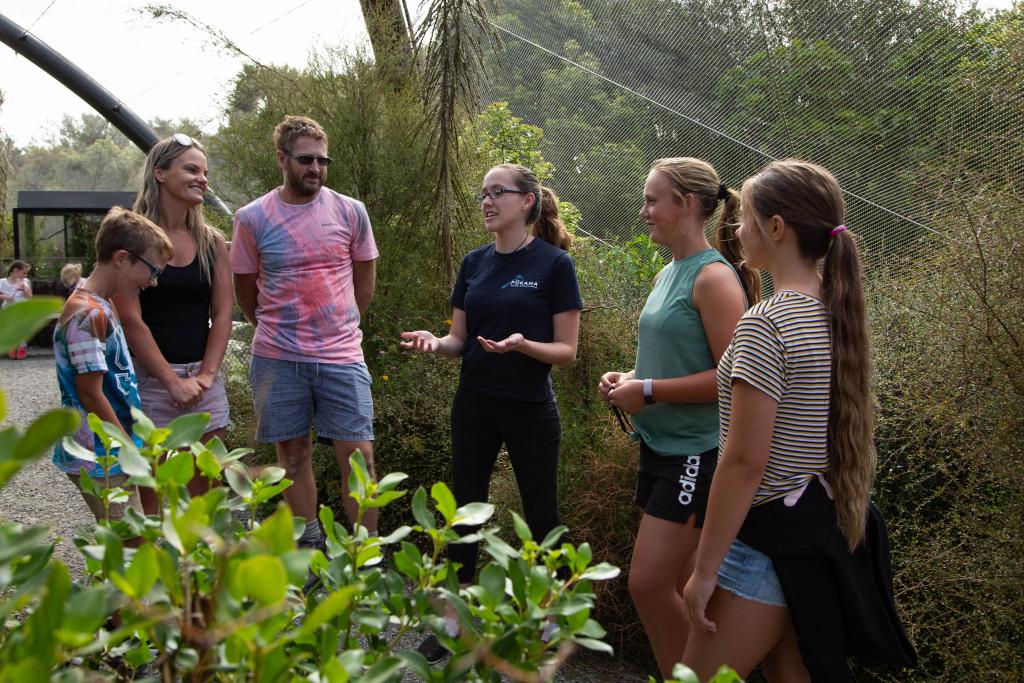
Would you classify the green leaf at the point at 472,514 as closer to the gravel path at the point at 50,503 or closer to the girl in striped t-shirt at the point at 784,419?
the gravel path at the point at 50,503

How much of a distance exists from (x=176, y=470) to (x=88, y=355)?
2.31 meters

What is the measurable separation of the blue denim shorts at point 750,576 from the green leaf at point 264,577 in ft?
5.33

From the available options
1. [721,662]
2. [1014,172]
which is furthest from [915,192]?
[721,662]

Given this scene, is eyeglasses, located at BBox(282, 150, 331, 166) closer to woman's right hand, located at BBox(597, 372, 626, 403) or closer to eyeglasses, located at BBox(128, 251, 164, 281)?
eyeglasses, located at BBox(128, 251, 164, 281)

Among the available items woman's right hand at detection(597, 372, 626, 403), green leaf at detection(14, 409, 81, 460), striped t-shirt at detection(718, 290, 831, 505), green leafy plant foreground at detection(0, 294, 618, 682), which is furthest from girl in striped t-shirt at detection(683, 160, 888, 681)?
green leaf at detection(14, 409, 81, 460)

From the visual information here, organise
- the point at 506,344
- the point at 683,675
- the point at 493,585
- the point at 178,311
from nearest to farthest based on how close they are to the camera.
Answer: the point at 683,675 < the point at 493,585 < the point at 506,344 < the point at 178,311

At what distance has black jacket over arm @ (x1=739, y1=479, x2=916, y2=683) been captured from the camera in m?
2.08

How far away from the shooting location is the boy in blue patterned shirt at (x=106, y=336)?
322 cm

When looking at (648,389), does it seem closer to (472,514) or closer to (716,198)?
(716,198)

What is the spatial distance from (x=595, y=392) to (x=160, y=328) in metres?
2.10

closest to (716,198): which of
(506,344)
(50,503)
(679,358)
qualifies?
(679,358)

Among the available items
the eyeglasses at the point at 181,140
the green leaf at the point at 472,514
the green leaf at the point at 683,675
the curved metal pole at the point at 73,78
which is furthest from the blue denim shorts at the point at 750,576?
the curved metal pole at the point at 73,78

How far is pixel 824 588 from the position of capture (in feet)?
6.86

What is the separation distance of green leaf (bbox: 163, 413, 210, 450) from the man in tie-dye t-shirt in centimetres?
278
